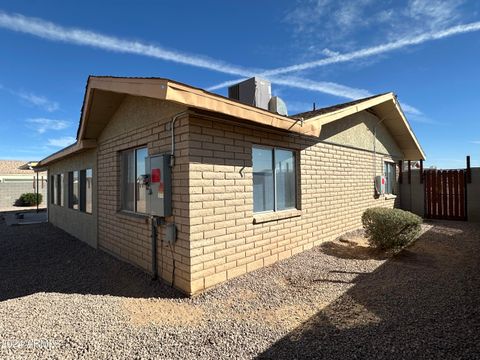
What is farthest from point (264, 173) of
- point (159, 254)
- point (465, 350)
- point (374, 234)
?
point (465, 350)

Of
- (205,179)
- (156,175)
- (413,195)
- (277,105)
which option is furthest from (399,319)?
(413,195)

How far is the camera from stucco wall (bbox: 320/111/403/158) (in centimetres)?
776

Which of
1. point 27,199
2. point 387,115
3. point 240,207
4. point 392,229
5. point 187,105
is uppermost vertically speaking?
point 387,115

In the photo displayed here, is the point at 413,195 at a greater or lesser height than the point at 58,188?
lesser

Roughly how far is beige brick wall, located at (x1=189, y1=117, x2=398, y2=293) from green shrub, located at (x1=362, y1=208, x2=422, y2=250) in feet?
3.89

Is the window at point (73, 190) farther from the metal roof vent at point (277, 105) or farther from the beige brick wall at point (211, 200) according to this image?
the metal roof vent at point (277, 105)

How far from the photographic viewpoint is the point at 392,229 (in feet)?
20.8

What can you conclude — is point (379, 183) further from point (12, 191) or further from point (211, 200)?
point (12, 191)

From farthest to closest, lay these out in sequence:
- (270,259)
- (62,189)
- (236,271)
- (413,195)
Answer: (413,195)
(62,189)
(270,259)
(236,271)

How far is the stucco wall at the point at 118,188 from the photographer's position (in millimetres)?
4363

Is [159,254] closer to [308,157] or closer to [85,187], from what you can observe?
[308,157]

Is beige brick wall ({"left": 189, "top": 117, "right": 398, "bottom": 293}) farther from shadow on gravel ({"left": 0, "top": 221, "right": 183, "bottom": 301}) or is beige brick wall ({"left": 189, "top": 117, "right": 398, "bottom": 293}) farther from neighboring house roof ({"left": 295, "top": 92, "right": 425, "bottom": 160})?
shadow on gravel ({"left": 0, "top": 221, "right": 183, "bottom": 301})

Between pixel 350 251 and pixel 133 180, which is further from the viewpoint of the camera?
pixel 350 251

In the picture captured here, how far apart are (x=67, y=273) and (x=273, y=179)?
4.63 metres
